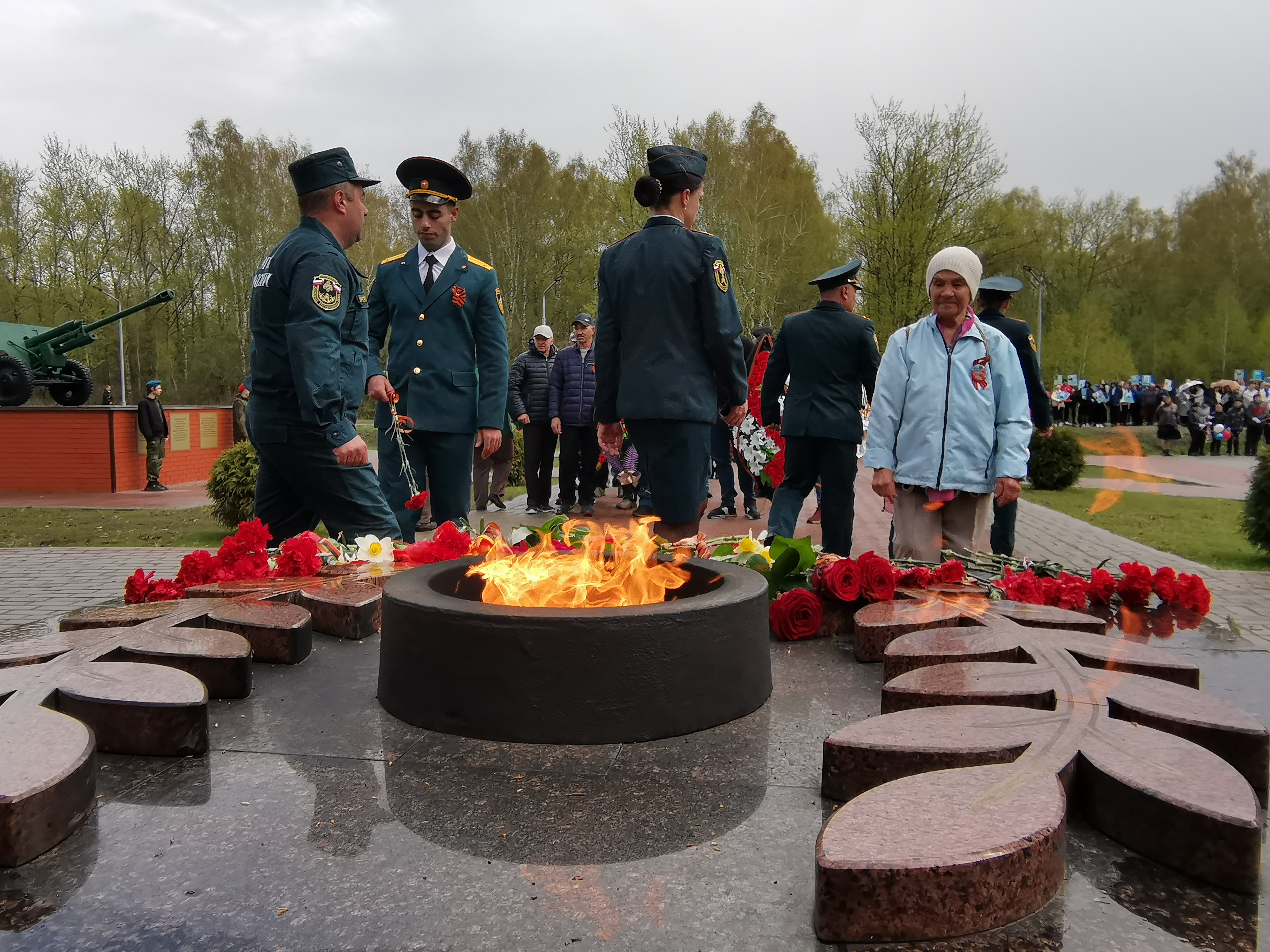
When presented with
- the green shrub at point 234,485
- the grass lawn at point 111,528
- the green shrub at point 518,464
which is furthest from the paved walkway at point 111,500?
the green shrub at point 518,464

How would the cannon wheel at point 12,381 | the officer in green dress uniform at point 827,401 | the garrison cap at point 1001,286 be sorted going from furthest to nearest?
1. the cannon wheel at point 12,381
2. the garrison cap at point 1001,286
3. the officer in green dress uniform at point 827,401

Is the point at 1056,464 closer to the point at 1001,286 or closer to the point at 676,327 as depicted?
the point at 1001,286

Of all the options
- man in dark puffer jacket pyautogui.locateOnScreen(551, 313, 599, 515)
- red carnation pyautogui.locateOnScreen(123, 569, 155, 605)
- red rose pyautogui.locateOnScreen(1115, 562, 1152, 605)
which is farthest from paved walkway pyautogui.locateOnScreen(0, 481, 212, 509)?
red rose pyautogui.locateOnScreen(1115, 562, 1152, 605)

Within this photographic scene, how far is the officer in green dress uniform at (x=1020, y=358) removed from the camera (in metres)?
6.52

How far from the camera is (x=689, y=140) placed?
37531 millimetres

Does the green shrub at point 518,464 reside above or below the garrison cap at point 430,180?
below

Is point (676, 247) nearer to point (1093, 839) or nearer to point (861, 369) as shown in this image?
point (861, 369)

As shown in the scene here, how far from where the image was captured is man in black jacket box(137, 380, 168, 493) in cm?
1546

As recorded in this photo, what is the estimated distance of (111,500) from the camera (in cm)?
1454

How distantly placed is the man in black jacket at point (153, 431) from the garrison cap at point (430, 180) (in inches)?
448

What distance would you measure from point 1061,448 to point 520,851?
14.4m

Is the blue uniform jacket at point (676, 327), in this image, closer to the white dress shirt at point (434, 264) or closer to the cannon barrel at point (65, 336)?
the white dress shirt at point (434, 264)

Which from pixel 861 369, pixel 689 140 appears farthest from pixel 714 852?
pixel 689 140

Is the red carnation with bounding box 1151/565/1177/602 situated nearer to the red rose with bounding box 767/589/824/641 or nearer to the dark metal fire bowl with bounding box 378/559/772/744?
the red rose with bounding box 767/589/824/641
